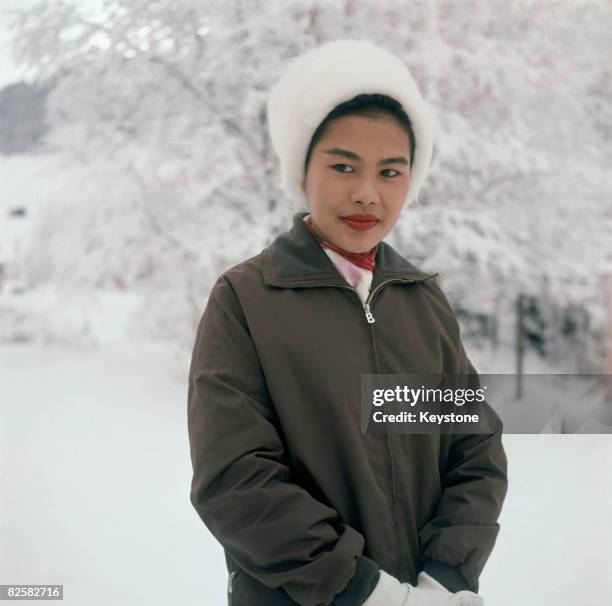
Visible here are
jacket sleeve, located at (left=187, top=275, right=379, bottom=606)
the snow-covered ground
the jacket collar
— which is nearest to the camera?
jacket sleeve, located at (left=187, top=275, right=379, bottom=606)

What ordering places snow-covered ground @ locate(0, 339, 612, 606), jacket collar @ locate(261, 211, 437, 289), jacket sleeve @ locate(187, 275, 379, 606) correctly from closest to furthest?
jacket sleeve @ locate(187, 275, 379, 606) < jacket collar @ locate(261, 211, 437, 289) < snow-covered ground @ locate(0, 339, 612, 606)

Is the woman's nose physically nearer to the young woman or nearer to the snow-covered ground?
the young woman

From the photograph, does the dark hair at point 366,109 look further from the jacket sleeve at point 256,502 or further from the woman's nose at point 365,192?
the jacket sleeve at point 256,502

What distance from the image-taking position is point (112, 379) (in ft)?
6.77

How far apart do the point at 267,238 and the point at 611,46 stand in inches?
47.0

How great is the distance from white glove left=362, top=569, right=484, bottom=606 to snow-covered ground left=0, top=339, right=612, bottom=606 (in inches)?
33.9

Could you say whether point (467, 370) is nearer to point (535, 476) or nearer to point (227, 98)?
point (535, 476)

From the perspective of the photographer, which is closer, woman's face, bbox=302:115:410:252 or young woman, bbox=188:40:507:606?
young woman, bbox=188:40:507:606

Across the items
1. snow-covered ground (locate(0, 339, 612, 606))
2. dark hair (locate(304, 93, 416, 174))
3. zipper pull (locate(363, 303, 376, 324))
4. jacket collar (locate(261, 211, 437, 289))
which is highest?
dark hair (locate(304, 93, 416, 174))

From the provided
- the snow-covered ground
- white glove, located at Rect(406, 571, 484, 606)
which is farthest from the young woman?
the snow-covered ground

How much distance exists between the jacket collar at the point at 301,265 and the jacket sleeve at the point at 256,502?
4.7 inches

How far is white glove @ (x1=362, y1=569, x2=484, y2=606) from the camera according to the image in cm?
85

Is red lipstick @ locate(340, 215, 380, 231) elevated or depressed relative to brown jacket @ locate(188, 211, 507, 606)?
elevated

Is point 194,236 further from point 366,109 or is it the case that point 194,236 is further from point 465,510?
point 465,510
